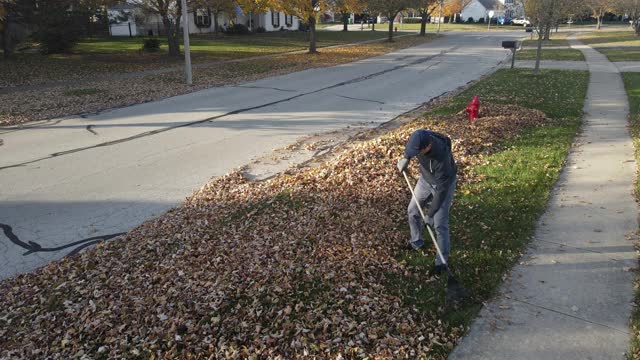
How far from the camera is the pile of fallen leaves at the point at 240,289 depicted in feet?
14.3

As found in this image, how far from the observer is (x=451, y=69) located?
79.9 ft

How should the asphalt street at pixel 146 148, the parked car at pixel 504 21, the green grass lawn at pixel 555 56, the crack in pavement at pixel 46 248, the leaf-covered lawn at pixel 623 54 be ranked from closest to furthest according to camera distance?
1. the crack in pavement at pixel 46 248
2. the asphalt street at pixel 146 148
3. the leaf-covered lawn at pixel 623 54
4. the green grass lawn at pixel 555 56
5. the parked car at pixel 504 21

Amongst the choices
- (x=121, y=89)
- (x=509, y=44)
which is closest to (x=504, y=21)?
(x=509, y=44)

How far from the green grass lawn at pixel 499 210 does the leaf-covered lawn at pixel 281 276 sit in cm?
2

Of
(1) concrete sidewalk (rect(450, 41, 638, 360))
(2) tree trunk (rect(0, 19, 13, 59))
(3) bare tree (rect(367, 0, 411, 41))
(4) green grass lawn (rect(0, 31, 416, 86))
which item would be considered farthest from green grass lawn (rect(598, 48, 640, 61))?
(2) tree trunk (rect(0, 19, 13, 59))

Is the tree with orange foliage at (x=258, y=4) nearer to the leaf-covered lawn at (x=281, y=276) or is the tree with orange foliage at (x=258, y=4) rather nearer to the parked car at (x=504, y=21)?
the leaf-covered lawn at (x=281, y=276)

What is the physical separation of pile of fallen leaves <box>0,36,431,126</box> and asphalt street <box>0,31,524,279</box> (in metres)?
1.01

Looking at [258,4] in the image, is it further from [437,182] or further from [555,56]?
[437,182]

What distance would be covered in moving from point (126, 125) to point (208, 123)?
6.78ft

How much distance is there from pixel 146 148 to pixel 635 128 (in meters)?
11.0

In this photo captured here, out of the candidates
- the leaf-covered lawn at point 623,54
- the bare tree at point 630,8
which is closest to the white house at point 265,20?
the leaf-covered lawn at point 623,54

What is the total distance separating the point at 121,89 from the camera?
17875mm

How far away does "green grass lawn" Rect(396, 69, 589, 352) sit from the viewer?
5121 mm

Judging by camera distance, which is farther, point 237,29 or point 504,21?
point 504,21
